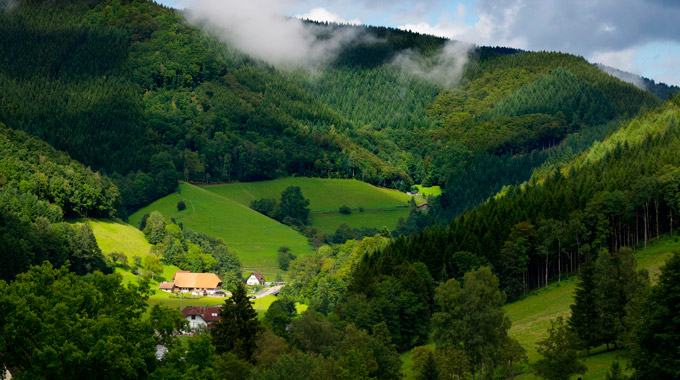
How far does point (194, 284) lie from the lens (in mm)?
170875

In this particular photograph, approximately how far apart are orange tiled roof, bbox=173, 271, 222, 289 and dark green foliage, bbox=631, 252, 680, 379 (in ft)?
402

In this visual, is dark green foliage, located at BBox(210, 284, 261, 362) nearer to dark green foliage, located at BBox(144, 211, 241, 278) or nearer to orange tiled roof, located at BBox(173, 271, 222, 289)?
orange tiled roof, located at BBox(173, 271, 222, 289)

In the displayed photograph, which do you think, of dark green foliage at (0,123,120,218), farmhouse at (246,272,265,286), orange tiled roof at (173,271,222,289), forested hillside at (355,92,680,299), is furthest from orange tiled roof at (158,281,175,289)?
forested hillside at (355,92,680,299)

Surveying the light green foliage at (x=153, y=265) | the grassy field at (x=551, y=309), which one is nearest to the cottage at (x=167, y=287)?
the light green foliage at (x=153, y=265)

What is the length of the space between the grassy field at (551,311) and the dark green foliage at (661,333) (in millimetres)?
11508

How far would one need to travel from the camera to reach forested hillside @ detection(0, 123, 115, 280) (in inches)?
→ 5108

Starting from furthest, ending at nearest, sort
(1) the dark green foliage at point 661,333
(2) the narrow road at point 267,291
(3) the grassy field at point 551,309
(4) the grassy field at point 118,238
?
(2) the narrow road at point 267,291, (4) the grassy field at point 118,238, (3) the grassy field at point 551,309, (1) the dark green foliage at point 661,333

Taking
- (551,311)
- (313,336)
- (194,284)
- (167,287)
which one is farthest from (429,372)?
(194,284)

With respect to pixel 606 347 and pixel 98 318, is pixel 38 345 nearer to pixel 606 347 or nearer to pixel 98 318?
pixel 98 318

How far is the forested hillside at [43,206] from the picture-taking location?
426ft

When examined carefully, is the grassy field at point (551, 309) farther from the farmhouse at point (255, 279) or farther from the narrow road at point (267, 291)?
the farmhouse at point (255, 279)

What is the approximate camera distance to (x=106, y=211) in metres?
190

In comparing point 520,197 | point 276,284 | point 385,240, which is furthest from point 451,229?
point 276,284

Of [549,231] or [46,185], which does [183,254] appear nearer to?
[46,185]
